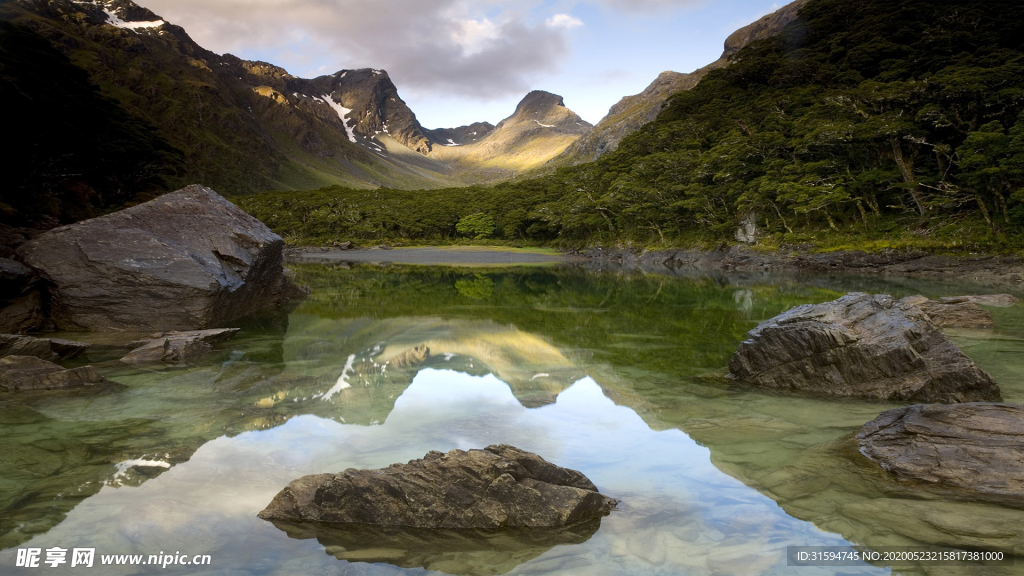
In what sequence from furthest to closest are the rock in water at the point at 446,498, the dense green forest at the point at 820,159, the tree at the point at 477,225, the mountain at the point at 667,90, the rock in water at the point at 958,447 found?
the mountain at the point at 667,90
the tree at the point at 477,225
the dense green forest at the point at 820,159
the rock in water at the point at 958,447
the rock in water at the point at 446,498

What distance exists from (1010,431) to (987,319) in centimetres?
1147

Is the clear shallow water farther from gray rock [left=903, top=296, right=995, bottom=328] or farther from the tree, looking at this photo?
the tree

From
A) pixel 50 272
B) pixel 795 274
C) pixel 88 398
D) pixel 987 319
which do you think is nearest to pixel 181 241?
pixel 50 272

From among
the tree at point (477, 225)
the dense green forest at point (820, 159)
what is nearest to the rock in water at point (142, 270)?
the dense green forest at point (820, 159)

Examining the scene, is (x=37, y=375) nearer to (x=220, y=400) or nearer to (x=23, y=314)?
(x=220, y=400)

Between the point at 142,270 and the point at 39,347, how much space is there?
4.24 m

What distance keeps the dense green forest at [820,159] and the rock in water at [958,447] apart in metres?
34.1

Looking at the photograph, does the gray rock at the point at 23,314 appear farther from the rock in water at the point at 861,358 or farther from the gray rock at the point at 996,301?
the gray rock at the point at 996,301

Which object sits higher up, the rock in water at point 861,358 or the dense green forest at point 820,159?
the dense green forest at point 820,159

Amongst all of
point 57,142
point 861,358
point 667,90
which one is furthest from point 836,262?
point 667,90

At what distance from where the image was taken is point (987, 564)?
388cm

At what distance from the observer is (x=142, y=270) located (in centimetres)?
1343

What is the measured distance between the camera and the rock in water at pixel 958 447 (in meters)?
5.00

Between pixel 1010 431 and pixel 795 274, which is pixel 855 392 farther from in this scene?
pixel 795 274
